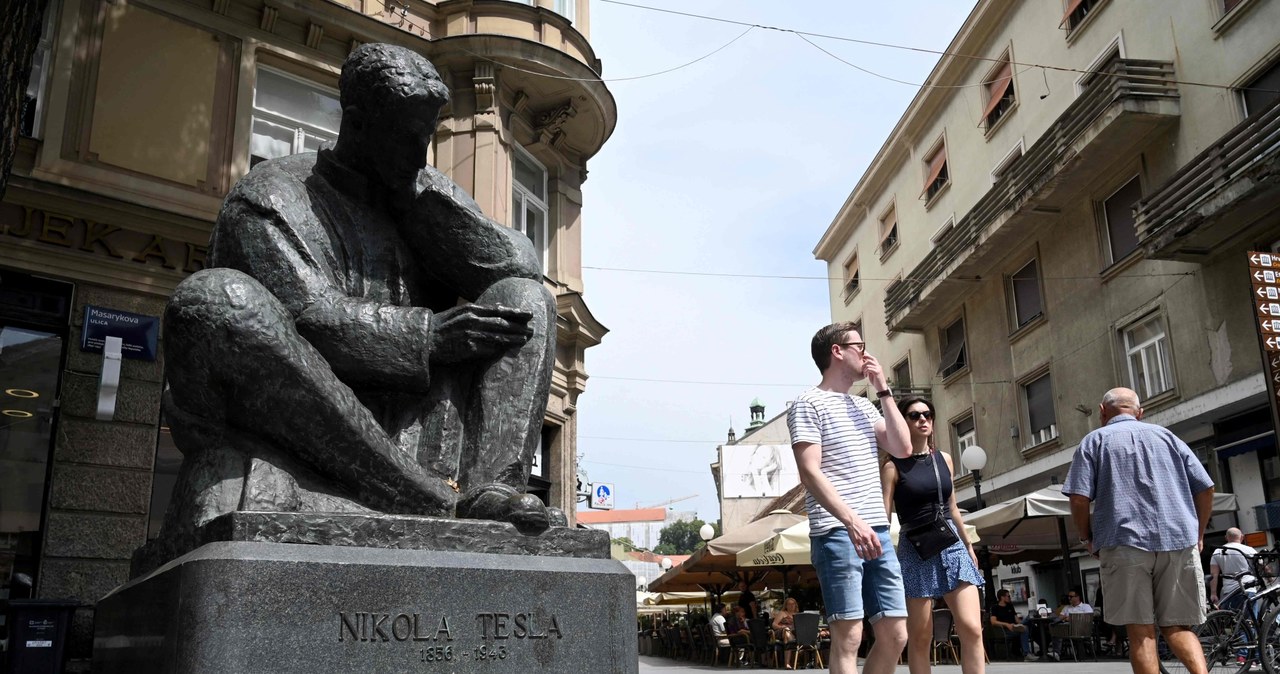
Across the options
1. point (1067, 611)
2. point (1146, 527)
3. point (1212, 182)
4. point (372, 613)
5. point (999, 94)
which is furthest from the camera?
point (999, 94)

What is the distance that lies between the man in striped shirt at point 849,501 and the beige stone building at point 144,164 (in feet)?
18.6

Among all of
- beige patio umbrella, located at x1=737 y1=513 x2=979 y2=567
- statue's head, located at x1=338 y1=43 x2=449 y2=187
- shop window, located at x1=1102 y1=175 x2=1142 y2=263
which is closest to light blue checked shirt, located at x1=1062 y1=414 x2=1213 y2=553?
statue's head, located at x1=338 y1=43 x2=449 y2=187

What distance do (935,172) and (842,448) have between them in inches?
1152

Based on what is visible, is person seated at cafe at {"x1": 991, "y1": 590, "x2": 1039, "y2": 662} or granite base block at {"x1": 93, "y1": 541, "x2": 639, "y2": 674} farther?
person seated at cafe at {"x1": 991, "y1": 590, "x2": 1039, "y2": 662}

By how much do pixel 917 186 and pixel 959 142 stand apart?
11.6ft

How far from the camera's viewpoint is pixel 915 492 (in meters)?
4.61

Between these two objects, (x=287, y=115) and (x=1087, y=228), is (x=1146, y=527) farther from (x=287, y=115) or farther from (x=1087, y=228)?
(x=1087, y=228)

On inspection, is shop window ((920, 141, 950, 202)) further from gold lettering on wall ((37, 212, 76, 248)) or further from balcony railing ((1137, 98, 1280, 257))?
gold lettering on wall ((37, 212, 76, 248))

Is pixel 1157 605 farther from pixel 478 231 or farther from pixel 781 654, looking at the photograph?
pixel 781 654

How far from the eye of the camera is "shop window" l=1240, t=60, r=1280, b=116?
17.1m

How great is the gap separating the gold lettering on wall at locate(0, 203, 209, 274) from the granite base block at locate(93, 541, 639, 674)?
9432 mm

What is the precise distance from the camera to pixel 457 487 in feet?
9.41

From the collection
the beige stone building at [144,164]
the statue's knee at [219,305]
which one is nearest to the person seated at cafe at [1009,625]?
the beige stone building at [144,164]

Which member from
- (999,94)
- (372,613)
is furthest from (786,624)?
(999,94)
